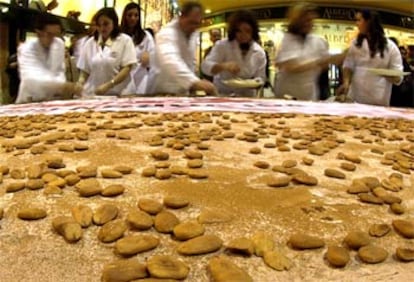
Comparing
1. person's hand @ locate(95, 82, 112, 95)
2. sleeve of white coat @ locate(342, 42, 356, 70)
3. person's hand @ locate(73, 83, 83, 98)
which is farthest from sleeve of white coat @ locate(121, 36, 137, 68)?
sleeve of white coat @ locate(342, 42, 356, 70)

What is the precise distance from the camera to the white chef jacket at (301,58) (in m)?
2.74

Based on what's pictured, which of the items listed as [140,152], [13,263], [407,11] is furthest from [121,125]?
[407,11]

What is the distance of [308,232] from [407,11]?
10299mm

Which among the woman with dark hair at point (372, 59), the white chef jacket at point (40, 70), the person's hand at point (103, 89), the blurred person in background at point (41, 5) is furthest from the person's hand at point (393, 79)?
the blurred person in background at point (41, 5)

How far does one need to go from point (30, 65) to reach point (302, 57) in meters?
1.57

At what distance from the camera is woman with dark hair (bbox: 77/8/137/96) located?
8.27 ft

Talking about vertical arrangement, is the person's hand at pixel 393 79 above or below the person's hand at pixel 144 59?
below

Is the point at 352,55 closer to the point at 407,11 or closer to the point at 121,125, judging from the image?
the point at 121,125

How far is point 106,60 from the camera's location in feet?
8.42

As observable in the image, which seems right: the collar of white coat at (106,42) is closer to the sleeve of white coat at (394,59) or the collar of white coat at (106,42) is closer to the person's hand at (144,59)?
the person's hand at (144,59)

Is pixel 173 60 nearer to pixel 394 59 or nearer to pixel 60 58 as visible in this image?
pixel 60 58

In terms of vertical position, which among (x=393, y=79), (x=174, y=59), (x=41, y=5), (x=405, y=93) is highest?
(x=41, y=5)

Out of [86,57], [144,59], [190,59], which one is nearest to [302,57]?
[190,59]

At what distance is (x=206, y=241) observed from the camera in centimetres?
52
